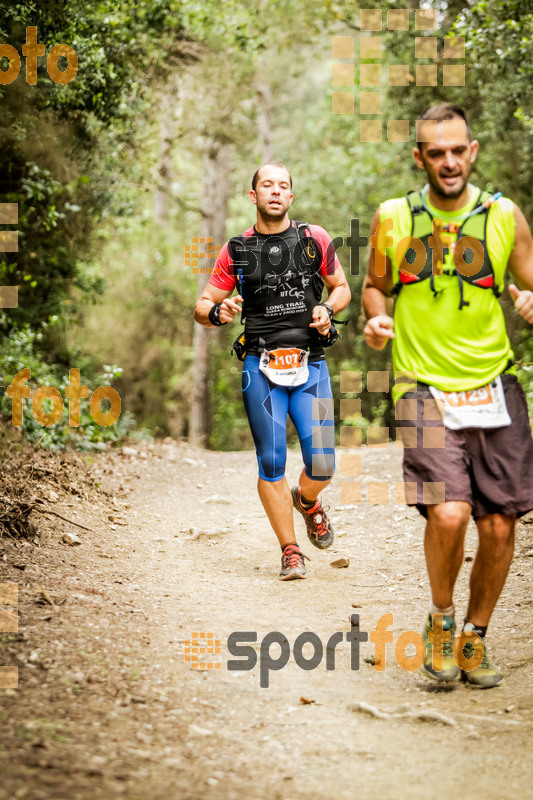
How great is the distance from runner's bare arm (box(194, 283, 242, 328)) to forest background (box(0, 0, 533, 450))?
1713mm

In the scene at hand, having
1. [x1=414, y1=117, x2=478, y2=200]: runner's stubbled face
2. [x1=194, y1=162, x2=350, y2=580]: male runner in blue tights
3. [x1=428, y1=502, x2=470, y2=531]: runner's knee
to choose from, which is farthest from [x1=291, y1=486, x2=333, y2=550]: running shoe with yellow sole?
[x1=414, y1=117, x2=478, y2=200]: runner's stubbled face

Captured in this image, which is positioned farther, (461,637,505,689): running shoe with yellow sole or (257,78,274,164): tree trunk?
(257,78,274,164): tree trunk

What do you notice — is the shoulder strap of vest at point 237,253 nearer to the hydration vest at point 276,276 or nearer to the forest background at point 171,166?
the hydration vest at point 276,276

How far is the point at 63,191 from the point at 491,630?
778cm

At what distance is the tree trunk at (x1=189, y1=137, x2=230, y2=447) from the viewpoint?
62.1 feet

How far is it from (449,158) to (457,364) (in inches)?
34.2

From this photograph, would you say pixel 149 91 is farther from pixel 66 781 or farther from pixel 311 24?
pixel 66 781

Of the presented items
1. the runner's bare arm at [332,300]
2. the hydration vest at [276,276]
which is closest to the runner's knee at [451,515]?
the runner's bare arm at [332,300]

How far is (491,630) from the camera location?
4.47 m

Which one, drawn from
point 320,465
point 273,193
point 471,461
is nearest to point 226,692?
point 471,461

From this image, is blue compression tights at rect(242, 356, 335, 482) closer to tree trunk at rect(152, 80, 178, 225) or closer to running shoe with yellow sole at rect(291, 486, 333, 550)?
running shoe with yellow sole at rect(291, 486, 333, 550)

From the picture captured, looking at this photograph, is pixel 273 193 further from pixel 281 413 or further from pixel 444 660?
pixel 444 660

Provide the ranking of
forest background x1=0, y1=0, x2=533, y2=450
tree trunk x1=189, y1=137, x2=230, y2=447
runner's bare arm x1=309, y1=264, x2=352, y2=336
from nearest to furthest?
runner's bare arm x1=309, y1=264, x2=352, y2=336 < forest background x1=0, y1=0, x2=533, y2=450 < tree trunk x1=189, y1=137, x2=230, y2=447

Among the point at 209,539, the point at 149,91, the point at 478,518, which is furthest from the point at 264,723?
the point at 149,91
